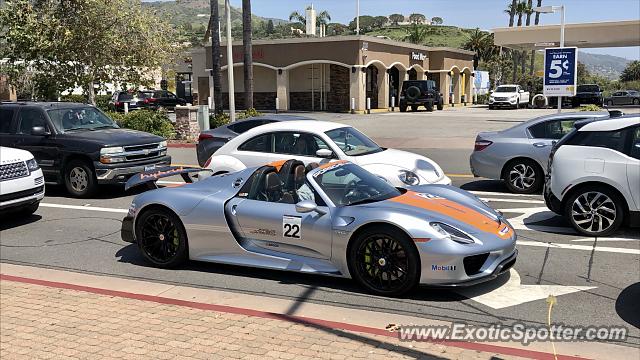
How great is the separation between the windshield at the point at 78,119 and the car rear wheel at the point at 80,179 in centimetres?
80

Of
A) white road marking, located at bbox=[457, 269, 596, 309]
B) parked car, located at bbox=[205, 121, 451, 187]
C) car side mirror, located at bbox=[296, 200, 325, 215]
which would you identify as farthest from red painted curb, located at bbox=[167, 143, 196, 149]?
white road marking, located at bbox=[457, 269, 596, 309]

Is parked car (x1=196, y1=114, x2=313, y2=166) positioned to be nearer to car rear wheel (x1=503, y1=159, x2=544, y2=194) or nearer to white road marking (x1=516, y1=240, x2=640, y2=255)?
car rear wheel (x1=503, y1=159, x2=544, y2=194)

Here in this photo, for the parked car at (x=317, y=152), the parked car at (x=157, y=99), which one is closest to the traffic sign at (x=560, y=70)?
the parked car at (x=317, y=152)

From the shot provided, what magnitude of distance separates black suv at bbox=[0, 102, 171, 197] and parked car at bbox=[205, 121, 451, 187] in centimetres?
239

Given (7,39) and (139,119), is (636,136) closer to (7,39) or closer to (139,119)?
(139,119)

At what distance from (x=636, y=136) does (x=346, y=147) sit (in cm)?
413

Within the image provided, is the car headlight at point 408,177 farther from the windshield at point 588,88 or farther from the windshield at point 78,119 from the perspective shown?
the windshield at point 588,88

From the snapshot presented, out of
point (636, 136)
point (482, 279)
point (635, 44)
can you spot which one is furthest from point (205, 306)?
point (635, 44)

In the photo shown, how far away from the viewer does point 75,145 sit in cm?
1167

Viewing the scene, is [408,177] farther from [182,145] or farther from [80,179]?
[182,145]

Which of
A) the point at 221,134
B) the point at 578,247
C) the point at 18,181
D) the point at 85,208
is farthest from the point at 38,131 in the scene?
the point at 578,247

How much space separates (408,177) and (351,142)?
1.36 metres

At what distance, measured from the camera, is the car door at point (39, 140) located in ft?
39.0

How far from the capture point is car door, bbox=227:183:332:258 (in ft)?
20.0
